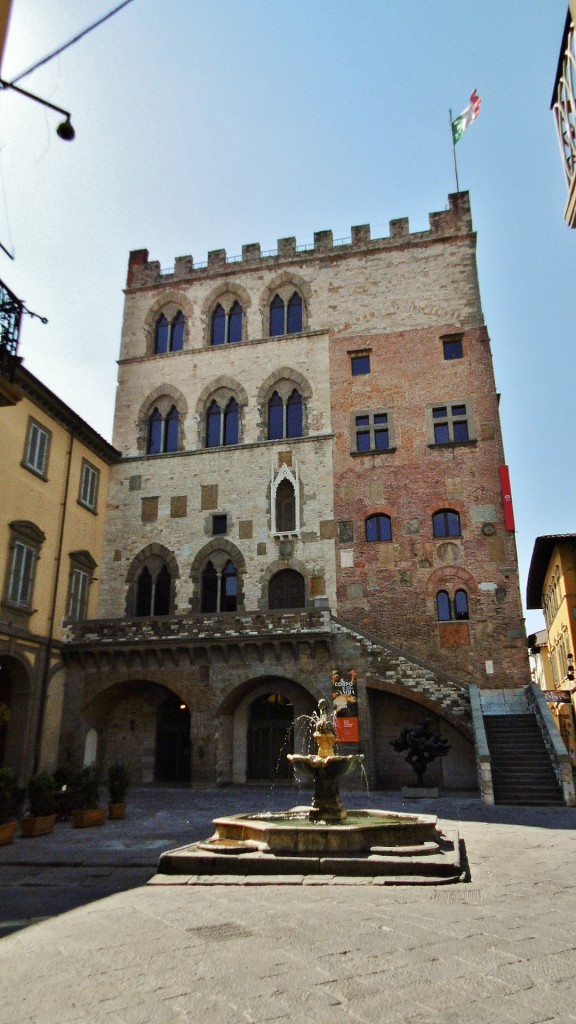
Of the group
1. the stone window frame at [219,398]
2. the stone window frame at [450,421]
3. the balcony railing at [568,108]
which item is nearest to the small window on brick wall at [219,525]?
the stone window frame at [219,398]

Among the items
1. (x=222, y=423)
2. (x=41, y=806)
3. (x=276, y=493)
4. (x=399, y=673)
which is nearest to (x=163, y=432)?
(x=222, y=423)

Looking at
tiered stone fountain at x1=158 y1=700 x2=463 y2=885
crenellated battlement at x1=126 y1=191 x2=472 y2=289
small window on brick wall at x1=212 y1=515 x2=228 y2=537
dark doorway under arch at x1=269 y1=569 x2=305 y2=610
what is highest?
crenellated battlement at x1=126 y1=191 x2=472 y2=289

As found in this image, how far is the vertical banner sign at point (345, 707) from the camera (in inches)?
826

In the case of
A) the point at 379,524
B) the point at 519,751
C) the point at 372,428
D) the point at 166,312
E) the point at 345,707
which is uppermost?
the point at 166,312

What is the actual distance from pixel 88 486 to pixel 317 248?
14.1m

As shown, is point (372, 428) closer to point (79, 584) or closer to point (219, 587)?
point (219, 587)

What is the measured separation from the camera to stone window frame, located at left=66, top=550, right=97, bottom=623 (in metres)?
24.5

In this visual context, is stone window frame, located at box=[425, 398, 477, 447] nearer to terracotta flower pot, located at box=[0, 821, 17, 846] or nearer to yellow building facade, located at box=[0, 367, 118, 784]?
yellow building facade, located at box=[0, 367, 118, 784]

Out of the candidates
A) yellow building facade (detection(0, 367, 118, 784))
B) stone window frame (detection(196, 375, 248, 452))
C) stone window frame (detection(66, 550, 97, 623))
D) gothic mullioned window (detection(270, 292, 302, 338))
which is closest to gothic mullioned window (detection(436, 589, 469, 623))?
stone window frame (detection(196, 375, 248, 452))

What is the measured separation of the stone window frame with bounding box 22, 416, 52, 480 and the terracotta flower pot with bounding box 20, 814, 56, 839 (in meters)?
11.8

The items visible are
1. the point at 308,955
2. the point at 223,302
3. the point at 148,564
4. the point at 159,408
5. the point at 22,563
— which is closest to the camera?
the point at 308,955

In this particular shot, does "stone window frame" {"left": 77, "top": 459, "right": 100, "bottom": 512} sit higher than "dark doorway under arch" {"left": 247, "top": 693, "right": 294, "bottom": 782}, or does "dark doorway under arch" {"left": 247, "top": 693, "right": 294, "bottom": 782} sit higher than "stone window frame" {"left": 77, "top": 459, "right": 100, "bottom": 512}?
"stone window frame" {"left": 77, "top": 459, "right": 100, "bottom": 512}

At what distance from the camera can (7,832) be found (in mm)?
12070

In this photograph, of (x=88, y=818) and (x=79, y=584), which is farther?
(x=79, y=584)
